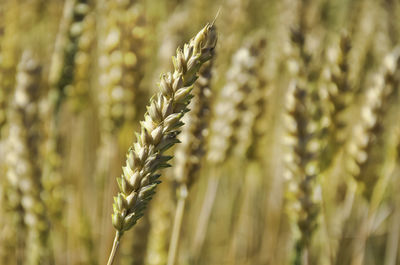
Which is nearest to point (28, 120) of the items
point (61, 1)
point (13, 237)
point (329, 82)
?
point (13, 237)

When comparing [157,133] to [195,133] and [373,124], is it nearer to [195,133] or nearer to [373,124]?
[195,133]

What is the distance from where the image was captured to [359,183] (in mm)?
933

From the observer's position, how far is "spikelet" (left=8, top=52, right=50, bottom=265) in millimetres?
801

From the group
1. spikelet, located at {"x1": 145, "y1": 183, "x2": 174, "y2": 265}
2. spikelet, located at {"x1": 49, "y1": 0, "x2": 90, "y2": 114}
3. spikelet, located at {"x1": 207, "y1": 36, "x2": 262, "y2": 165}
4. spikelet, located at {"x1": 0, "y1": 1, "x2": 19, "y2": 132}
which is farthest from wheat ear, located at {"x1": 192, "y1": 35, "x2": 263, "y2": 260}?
spikelet, located at {"x1": 0, "y1": 1, "x2": 19, "y2": 132}

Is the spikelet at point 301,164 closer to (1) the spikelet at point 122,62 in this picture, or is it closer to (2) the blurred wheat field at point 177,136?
(2) the blurred wheat field at point 177,136

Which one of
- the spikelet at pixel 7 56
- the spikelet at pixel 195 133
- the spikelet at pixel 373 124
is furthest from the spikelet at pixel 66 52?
the spikelet at pixel 373 124

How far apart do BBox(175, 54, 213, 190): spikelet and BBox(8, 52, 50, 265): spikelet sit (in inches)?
11.3

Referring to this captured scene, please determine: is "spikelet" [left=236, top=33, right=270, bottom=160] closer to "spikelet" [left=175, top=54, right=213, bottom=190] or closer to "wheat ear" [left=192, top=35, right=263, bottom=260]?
"wheat ear" [left=192, top=35, right=263, bottom=260]

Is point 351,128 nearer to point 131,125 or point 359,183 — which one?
point 359,183

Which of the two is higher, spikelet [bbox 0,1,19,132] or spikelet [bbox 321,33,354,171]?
spikelet [bbox 0,1,19,132]

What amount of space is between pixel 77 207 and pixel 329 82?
75 cm

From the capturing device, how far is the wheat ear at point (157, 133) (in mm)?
457

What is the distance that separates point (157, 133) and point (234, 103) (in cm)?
55

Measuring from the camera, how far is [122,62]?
0.93 m
